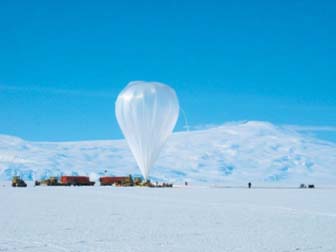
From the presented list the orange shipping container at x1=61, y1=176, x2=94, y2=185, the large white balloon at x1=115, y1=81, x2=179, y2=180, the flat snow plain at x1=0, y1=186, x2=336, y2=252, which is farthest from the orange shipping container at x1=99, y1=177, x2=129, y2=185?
→ the flat snow plain at x1=0, y1=186, x2=336, y2=252

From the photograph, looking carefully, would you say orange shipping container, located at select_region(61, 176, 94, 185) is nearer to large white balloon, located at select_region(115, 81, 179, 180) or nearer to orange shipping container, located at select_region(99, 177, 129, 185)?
orange shipping container, located at select_region(99, 177, 129, 185)

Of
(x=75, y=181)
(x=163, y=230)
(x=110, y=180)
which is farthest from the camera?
(x=110, y=180)

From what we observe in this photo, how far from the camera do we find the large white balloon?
52938mm

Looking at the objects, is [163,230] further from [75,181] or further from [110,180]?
[110,180]

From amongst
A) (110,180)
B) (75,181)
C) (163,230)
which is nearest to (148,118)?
(75,181)

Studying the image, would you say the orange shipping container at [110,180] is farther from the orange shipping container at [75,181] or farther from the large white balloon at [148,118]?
the large white balloon at [148,118]

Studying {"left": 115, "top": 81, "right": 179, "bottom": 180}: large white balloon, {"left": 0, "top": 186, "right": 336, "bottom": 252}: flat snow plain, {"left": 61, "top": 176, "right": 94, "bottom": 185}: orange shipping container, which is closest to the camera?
{"left": 0, "top": 186, "right": 336, "bottom": 252}: flat snow plain

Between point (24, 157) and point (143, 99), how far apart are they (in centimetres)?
15044

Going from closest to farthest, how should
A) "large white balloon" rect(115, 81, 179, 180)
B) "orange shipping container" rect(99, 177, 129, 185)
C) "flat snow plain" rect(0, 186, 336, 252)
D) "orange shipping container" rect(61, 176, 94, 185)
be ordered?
"flat snow plain" rect(0, 186, 336, 252) → "large white balloon" rect(115, 81, 179, 180) → "orange shipping container" rect(61, 176, 94, 185) → "orange shipping container" rect(99, 177, 129, 185)

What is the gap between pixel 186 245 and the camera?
46.0 ft

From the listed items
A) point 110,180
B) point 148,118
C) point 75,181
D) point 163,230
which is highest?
point 148,118

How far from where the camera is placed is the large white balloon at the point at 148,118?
174ft

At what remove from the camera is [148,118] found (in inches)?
2083

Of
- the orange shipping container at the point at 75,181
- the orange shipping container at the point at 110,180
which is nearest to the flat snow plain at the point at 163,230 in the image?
the orange shipping container at the point at 75,181
